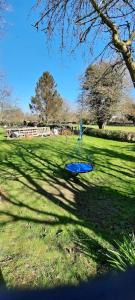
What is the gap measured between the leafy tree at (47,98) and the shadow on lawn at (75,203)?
144 ft

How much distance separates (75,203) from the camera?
7992 mm

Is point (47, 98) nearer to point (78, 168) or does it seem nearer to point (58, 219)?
point (78, 168)

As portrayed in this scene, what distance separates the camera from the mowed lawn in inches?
185

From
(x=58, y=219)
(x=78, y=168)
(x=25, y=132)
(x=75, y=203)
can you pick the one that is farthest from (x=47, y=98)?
(x=58, y=219)

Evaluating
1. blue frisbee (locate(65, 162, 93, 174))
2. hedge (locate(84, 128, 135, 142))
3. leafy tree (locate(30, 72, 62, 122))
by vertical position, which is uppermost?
leafy tree (locate(30, 72, 62, 122))

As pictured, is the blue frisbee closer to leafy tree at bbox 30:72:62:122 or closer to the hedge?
the hedge

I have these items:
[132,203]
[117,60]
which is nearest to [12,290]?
[117,60]

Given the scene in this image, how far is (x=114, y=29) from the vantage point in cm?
466

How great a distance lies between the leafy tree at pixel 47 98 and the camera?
55406 millimetres

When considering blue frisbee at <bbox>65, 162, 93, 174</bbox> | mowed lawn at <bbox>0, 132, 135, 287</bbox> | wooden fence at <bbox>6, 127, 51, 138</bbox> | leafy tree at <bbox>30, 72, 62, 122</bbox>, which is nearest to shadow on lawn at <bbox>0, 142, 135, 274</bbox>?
mowed lawn at <bbox>0, 132, 135, 287</bbox>

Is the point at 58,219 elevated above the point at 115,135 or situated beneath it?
situated beneath

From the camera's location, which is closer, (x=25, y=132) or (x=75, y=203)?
(x=75, y=203)

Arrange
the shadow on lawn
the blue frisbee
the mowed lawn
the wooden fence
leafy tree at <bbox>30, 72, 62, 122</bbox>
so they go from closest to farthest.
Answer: the mowed lawn
the shadow on lawn
the blue frisbee
the wooden fence
leafy tree at <bbox>30, 72, 62, 122</bbox>

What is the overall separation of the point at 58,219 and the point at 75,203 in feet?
4.55
